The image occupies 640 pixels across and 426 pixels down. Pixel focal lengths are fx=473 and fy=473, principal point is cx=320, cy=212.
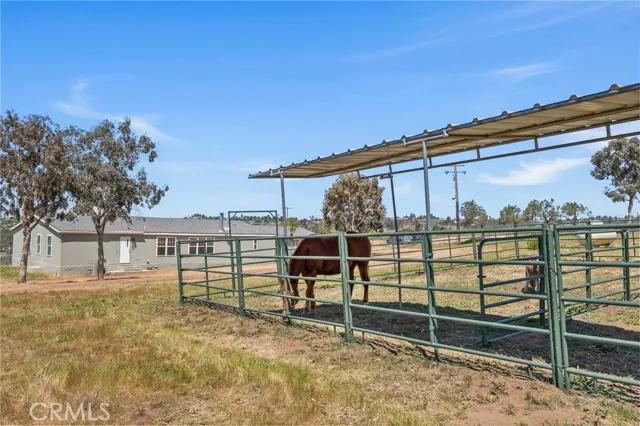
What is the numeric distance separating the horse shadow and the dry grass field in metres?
0.52

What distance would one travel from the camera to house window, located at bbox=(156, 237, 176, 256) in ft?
94.7

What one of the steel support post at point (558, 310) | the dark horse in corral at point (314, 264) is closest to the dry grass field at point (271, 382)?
the steel support post at point (558, 310)

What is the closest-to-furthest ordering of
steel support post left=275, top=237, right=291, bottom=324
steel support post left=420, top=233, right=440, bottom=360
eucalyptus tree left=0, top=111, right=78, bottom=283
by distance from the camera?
steel support post left=420, top=233, right=440, bottom=360
steel support post left=275, top=237, right=291, bottom=324
eucalyptus tree left=0, top=111, right=78, bottom=283

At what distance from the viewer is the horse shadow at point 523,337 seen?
4672 mm

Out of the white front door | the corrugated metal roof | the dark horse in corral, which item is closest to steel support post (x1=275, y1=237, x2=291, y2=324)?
the dark horse in corral

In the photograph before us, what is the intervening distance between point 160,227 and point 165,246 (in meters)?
1.24

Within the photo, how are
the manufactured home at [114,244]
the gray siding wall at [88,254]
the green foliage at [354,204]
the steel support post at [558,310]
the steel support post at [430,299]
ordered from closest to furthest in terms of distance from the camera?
the steel support post at [558,310] → the steel support post at [430,299] → the gray siding wall at [88,254] → the manufactured home at [114,244] → the green foliage at [354,204]

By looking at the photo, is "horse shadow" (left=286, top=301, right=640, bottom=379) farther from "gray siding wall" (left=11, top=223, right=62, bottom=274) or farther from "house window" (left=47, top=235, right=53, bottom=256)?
"house window" (left=47, top=235, right=53, bottom=256)

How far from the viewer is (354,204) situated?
3925 centimetres

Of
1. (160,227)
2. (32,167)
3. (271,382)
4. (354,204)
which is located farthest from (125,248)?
(271,382)

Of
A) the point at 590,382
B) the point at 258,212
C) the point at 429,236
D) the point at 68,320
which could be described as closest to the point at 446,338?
the point at 429,236

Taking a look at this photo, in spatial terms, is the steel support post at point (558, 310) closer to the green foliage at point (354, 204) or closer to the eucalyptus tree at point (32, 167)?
the eucalyptus tree at point (32, 167)

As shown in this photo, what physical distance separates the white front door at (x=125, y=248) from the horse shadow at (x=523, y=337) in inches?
866

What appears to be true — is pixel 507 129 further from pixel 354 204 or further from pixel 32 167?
pixel 354 204
